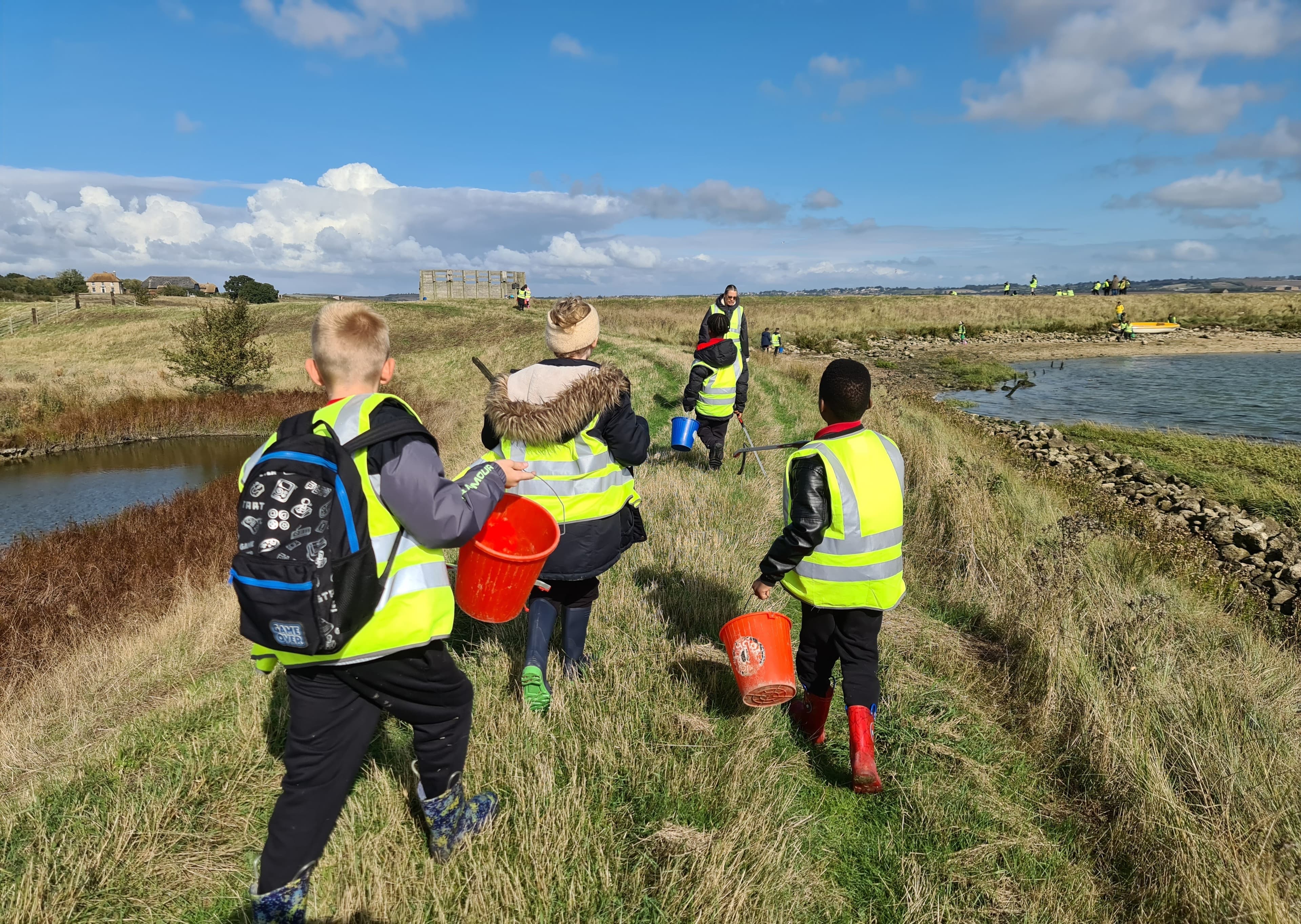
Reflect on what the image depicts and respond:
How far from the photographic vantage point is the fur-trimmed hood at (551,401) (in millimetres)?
3318

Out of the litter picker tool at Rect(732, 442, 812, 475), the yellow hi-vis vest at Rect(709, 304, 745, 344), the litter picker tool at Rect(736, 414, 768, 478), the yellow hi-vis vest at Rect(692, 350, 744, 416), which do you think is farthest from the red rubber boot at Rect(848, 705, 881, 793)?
the yellow hi-vis vest at Rect(709, 304, 745, 344)

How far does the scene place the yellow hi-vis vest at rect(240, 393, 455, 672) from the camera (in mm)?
2094

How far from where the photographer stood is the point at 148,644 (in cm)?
584

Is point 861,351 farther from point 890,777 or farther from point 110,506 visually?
point 890,777

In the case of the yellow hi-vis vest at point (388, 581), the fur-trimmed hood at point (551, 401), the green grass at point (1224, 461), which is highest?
A: the fur-trimmed hood at point (551, 401)

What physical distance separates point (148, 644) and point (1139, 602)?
25.9ft

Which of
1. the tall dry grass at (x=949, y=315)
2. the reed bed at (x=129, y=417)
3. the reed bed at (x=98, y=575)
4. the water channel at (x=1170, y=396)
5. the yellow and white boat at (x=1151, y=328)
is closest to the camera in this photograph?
the reed bed at (x=98, y=575)

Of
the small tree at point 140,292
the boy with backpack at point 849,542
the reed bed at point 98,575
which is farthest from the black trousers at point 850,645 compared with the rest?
the small tree at point 140,292

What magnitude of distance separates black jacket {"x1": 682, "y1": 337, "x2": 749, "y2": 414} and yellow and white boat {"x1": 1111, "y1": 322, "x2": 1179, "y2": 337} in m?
46.7

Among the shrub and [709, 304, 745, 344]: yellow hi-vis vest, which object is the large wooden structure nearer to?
the shrub

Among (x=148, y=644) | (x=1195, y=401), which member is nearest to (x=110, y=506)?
(x=148, y=644)

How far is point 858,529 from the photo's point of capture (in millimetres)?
3105

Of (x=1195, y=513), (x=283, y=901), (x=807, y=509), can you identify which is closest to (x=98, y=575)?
(x=283, y=901)

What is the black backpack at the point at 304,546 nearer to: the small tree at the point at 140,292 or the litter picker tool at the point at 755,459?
the litter picker tool at the point at 755,459
